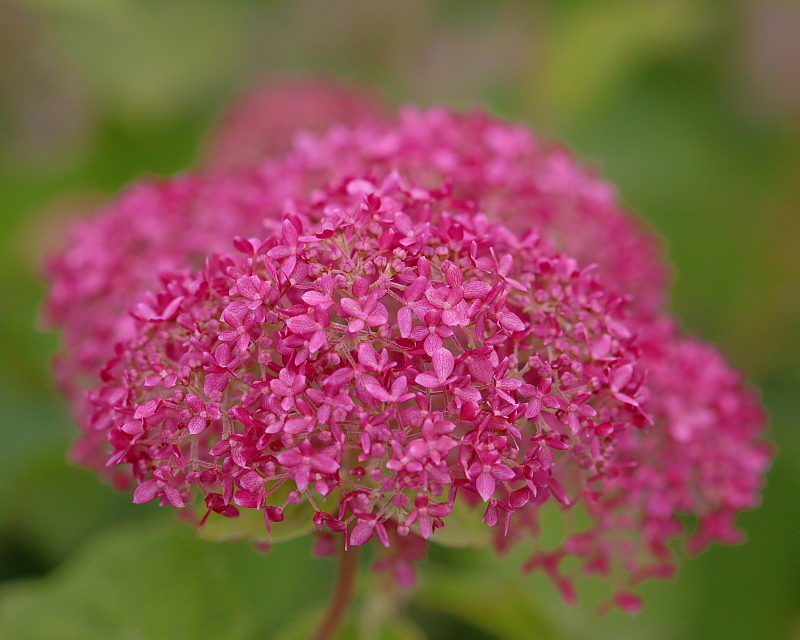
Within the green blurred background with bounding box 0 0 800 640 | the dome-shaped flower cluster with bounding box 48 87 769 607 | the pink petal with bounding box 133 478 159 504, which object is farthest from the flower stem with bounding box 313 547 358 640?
the pink petal with bounding box 133 478 159 504

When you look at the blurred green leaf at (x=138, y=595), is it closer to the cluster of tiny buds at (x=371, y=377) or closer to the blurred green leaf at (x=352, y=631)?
the blurred green leaf at (x=352, y=631)

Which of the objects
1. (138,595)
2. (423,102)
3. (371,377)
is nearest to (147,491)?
(371,377)

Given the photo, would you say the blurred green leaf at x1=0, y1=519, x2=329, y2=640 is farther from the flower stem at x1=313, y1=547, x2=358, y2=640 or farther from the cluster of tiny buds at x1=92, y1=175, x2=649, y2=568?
the cluster of tiny buds at x1=92, y1=175, x2=649, y2=568

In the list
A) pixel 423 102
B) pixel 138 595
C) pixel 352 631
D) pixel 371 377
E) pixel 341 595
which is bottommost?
pixel 138 595

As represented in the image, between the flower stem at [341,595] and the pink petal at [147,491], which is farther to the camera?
the flower stem at [341,595]

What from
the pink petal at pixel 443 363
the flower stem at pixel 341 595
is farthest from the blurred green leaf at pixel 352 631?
the pink petal at pixel 443 363

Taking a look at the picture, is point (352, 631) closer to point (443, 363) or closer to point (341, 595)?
point (341, 595)
